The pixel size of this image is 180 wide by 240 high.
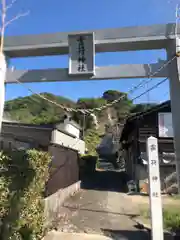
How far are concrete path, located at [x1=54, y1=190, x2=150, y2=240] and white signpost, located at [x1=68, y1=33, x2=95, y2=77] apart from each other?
4713 mm

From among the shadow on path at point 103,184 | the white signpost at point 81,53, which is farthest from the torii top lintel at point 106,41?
the shadow on path at point 103,184

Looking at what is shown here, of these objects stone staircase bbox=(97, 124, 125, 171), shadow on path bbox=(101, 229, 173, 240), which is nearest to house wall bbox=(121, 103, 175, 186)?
shadow on path bbox=(101, 229, 173, 240)

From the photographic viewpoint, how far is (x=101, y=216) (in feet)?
29.4

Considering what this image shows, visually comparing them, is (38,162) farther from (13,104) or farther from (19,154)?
(13,104)

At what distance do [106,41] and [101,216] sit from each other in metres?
6.48

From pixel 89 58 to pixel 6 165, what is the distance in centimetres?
345

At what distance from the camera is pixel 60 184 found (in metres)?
10.4

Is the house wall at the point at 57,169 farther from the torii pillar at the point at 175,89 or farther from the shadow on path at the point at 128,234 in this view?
the torii pillar at the point at 175,89

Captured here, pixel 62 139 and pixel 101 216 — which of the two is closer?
pixel 101 216

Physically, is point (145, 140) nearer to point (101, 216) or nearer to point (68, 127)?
point (101, 216)

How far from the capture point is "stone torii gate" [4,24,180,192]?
5848mm

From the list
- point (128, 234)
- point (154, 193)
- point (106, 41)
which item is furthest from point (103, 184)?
point (106, 41)

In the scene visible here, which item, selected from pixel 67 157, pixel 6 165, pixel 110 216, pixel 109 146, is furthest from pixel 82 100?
pixel 6 165

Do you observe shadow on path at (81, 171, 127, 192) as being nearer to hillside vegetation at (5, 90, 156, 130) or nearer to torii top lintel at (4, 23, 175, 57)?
torii top lintel at (4, 23, 175, 57)
